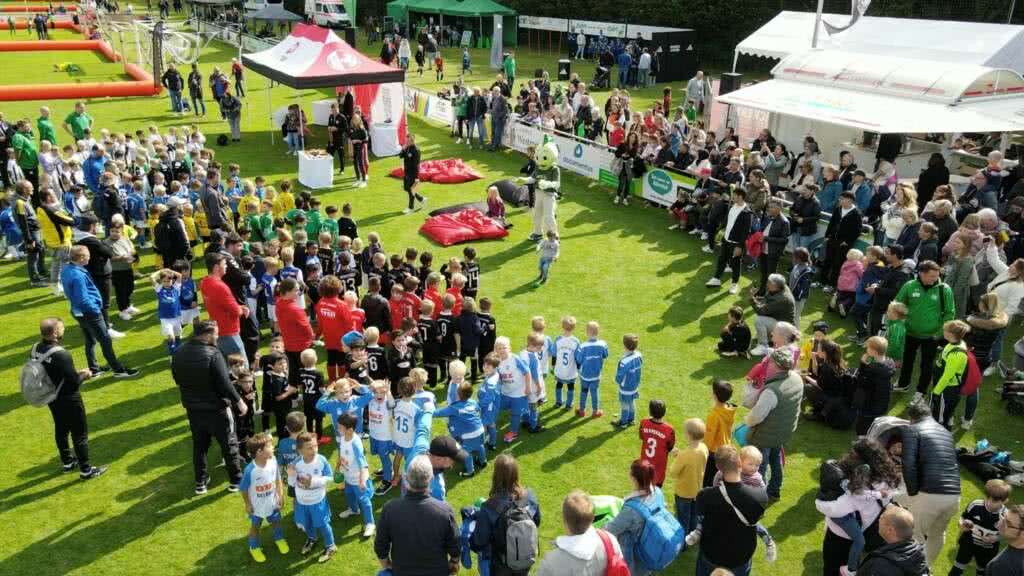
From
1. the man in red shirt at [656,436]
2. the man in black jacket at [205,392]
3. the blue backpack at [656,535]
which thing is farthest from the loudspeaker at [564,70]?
the blue backpack at [656,535]

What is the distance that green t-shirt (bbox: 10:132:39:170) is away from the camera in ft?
50.7

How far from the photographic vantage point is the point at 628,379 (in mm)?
8453

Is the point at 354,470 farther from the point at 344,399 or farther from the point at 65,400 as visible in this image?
the point at 65,400

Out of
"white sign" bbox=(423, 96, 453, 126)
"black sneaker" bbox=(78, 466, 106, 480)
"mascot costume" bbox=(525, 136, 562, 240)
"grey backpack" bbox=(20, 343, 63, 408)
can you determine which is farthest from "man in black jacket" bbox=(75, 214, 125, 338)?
"white sign" bbox=(423, 96, 453, 126)

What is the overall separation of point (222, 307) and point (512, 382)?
366 centimetres

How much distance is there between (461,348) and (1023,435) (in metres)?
6.93

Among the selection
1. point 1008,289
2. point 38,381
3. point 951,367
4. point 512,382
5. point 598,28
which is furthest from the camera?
point 598,28

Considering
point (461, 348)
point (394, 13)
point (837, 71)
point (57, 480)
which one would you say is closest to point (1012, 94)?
point (837, 71)

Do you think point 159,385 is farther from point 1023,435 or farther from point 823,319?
point 1023,435

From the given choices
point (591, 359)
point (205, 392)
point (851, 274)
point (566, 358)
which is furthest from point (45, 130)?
point (851, 274)

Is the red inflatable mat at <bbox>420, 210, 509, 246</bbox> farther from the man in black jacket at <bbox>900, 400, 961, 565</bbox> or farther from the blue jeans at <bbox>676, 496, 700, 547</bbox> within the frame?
the man in black jacket at <bbox>900, 400, 961, 565</bbox>

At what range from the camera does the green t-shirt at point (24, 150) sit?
A: 15.5m

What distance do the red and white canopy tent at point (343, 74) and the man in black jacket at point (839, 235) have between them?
1201cm

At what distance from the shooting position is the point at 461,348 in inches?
369
